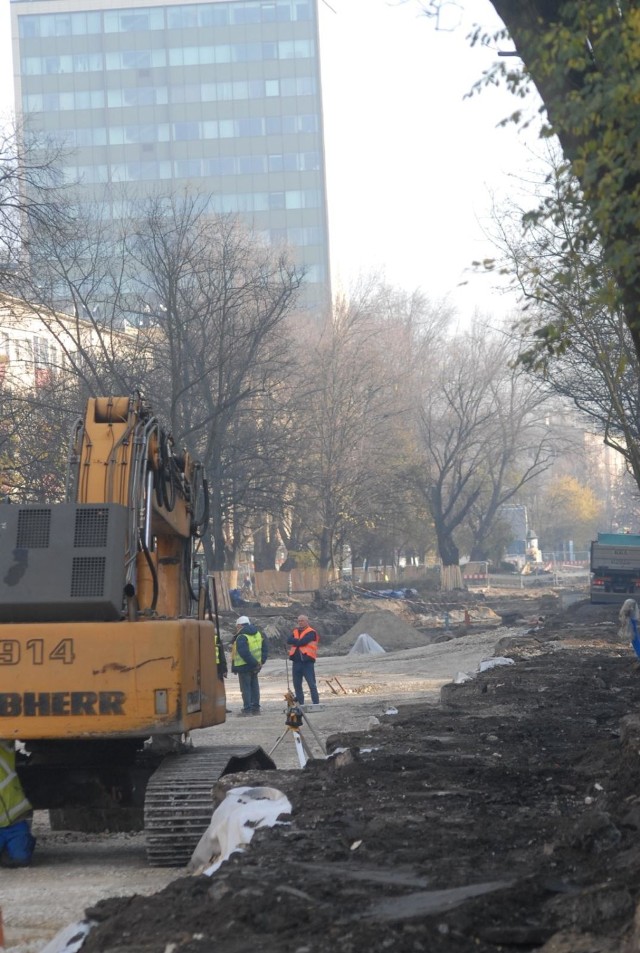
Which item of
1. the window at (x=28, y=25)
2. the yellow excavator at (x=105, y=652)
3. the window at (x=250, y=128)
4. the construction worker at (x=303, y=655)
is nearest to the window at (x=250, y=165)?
the window at (x=250, y=128)

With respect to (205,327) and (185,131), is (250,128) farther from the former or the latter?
(205,327)

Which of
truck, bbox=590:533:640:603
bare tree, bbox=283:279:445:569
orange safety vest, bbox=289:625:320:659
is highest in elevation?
bare tree, bbox=283:279:445:569

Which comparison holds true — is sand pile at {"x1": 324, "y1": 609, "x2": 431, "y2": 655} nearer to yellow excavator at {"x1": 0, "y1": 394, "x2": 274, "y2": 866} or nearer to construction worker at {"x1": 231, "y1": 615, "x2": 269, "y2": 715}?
construction worker at {"x1": 231, "y1": 615, "x2": 269, "y2": 715}

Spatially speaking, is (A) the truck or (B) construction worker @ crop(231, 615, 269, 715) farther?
(A) the truck

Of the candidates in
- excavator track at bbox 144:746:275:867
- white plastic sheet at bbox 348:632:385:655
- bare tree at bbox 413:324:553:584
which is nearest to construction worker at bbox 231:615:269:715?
excavator track at bbox 144:746:275:867

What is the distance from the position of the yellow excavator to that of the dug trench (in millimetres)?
698

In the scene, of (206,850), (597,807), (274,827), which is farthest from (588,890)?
(206,850)

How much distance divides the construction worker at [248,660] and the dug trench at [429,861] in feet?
31.1

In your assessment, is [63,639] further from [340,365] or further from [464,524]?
[464,524]

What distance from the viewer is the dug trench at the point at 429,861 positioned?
5328 mm

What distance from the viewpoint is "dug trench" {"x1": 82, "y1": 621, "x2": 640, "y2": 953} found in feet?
17.5

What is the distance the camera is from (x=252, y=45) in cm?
12369

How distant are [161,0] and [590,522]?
210 ft

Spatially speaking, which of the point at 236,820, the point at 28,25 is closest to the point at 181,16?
the point at 28,25
